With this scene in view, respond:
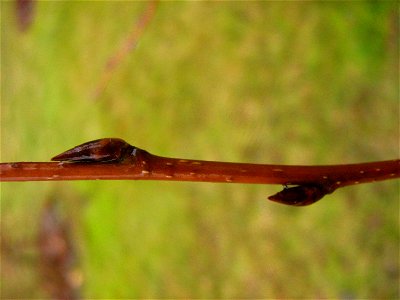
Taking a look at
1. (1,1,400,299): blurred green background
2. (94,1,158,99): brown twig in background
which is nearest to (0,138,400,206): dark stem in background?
→ (1,1,400,299): blurred green background

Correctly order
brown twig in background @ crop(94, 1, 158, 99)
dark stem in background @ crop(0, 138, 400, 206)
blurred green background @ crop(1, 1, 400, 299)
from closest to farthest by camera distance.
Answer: dark stem in background @ crop(0, 138, 400, 206), blurred green background @ crop(1, 1, 400, 299), brown twig in background @ crop(94, 1, 158, 99)

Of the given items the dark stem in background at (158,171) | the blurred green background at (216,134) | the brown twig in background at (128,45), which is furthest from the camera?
the brown twig in background at (128,45)

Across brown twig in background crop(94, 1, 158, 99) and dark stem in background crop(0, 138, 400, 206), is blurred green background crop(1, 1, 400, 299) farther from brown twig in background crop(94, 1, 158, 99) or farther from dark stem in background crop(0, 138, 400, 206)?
dark stem in background crop(0, 138, 400, 206)

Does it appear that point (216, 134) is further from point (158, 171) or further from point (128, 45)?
point (158, 171)

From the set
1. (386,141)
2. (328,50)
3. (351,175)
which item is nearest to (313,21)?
(328,50)

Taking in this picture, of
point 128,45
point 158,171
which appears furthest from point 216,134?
point 158,171

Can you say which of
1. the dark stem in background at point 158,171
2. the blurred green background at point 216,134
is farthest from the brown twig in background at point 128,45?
the dark stem in background at point 158,171

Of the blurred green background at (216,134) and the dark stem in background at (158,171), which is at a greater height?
the blurred green background at (216,134)

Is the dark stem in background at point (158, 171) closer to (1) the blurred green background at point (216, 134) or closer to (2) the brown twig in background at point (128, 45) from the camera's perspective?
(1) the blurred green background at point (216, 134)
